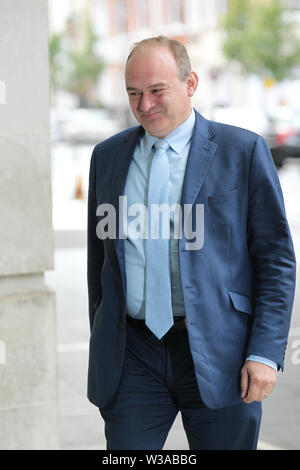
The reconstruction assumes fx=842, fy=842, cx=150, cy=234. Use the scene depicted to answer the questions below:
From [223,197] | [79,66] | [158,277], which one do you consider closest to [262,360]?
[158,277]

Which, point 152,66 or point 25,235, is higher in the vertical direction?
point 152,66

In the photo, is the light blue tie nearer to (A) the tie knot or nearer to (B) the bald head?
(A) the tie knot

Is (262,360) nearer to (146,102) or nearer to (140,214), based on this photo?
(140,214)

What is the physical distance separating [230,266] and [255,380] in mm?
370

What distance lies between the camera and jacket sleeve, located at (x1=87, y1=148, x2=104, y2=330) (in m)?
3.05

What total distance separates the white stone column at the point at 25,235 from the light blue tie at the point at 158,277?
474mm

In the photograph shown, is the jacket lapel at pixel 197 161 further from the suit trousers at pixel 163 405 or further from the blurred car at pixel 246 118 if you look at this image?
the blurred car at pixel 246 118

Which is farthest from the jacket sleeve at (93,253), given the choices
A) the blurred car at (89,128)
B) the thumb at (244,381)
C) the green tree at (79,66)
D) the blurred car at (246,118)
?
the green tree at (79,66)

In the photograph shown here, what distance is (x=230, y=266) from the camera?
2.71 m

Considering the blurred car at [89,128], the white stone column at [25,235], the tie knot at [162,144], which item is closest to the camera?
the tie knot at [162,144]

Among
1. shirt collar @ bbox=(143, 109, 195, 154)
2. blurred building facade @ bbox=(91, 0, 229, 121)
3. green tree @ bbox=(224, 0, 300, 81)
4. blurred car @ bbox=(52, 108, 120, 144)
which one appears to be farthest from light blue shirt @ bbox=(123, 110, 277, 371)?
blurred building facade @ bbox=(91, 0, 229, 121)

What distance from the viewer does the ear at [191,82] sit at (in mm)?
2754

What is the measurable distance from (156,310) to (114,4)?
6540 centimetres
